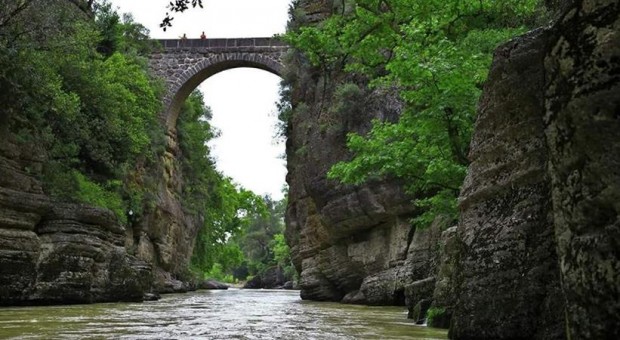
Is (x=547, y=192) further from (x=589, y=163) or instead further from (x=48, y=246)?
(x=48, y=246)

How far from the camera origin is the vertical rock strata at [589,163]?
2.16 metres

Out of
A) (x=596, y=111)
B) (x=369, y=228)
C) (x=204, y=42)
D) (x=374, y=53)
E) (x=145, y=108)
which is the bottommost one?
(x=596, y=111)

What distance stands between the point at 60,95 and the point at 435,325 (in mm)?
10210

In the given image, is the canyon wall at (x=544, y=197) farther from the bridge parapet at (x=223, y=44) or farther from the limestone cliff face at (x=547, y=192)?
the bridge parapet at (x=223, y=44)

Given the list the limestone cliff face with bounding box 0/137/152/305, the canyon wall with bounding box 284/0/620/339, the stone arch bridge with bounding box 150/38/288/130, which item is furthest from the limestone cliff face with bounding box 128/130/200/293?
the canyon wall with bounding box 284/0/620/339

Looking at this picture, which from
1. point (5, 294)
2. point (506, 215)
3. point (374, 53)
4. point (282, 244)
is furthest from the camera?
point (282, 244)

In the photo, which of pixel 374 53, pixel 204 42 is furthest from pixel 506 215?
pixel 204 42

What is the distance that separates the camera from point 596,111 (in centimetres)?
223

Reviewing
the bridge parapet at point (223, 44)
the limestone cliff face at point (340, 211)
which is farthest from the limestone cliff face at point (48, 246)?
the bridge parapet at point (223, 44)

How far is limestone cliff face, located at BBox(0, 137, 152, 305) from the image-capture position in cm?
1097

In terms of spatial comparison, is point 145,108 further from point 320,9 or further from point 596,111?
point 596,111

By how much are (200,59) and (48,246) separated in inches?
771

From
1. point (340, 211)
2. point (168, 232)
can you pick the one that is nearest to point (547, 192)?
point (340, 211)

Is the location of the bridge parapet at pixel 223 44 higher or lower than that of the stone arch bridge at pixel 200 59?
higher
